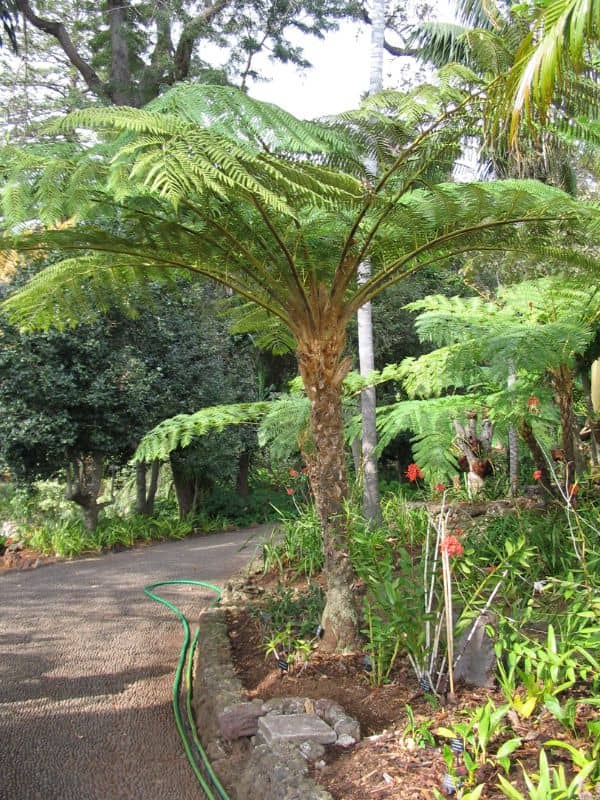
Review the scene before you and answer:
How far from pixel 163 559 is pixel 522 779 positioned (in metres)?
5.33

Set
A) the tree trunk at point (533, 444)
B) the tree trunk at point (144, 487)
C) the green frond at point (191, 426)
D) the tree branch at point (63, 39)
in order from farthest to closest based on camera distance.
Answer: the tree branch at point (63, 39) < the tree trunk at point (144, 487) < the green frond at point (191, 426) < the tree trunk at point (533, 444)

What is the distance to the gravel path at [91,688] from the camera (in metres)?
2.46

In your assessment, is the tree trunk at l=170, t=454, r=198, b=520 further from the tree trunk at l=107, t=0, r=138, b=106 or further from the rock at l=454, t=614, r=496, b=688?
the rock at l=454, t=614, r=496, b=688

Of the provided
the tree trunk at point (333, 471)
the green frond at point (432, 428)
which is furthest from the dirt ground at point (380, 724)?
the green frond at point (432, 428)

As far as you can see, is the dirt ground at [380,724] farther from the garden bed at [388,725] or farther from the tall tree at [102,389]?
the tall tree at [102,389]

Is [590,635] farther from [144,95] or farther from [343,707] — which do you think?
[144,95]

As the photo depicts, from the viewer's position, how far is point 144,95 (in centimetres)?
1063

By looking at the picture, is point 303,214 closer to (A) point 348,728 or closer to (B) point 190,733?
(A) point 348,728

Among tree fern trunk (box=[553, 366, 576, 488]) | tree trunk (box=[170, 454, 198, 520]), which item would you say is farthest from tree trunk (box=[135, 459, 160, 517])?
tree fern trunk (box=[553, 366, 576, 488])

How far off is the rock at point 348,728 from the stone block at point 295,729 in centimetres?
3

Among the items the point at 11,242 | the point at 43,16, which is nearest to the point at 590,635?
the point at 11,242

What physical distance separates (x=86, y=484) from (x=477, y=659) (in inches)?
252

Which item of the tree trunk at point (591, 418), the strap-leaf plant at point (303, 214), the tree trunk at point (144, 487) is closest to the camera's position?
the strap-leaf plant at point (303, 214)

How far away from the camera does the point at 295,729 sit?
7.80 feet
